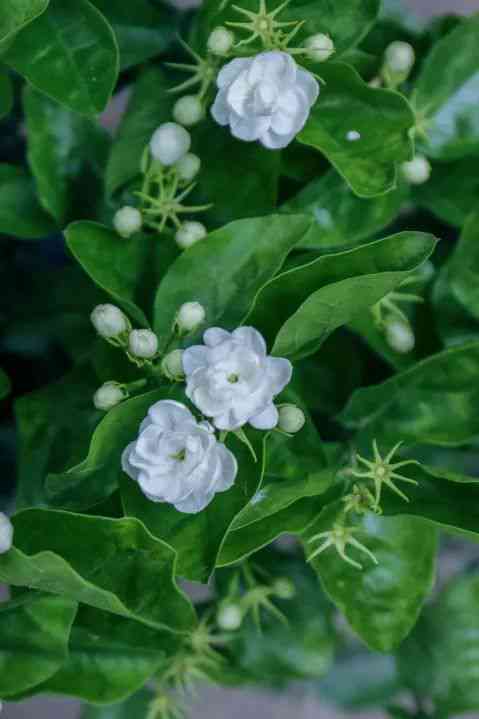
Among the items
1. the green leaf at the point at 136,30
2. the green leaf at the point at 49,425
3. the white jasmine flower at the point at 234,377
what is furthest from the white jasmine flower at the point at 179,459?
the green leaf at the point at 136,30

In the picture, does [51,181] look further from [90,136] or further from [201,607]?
[201,607]

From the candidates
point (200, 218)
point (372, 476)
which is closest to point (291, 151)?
point (200, 218)

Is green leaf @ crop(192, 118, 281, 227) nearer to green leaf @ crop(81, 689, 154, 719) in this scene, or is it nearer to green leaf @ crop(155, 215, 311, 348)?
green leaf @ crop(155, 215, 311, 348)

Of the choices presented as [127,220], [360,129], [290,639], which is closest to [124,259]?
[127,220]

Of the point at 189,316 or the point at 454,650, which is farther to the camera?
the point at 454,650

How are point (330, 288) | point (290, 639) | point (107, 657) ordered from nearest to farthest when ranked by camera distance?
point (330, 288) < point (107, 657) < point (290, 639)

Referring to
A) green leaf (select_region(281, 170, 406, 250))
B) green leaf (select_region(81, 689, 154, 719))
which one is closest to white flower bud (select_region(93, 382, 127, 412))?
green leaf (select_region(281, 170, 406, 250))

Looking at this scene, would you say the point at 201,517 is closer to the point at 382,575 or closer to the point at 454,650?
the point at 382,575

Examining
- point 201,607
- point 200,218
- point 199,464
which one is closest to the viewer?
point 199,464
